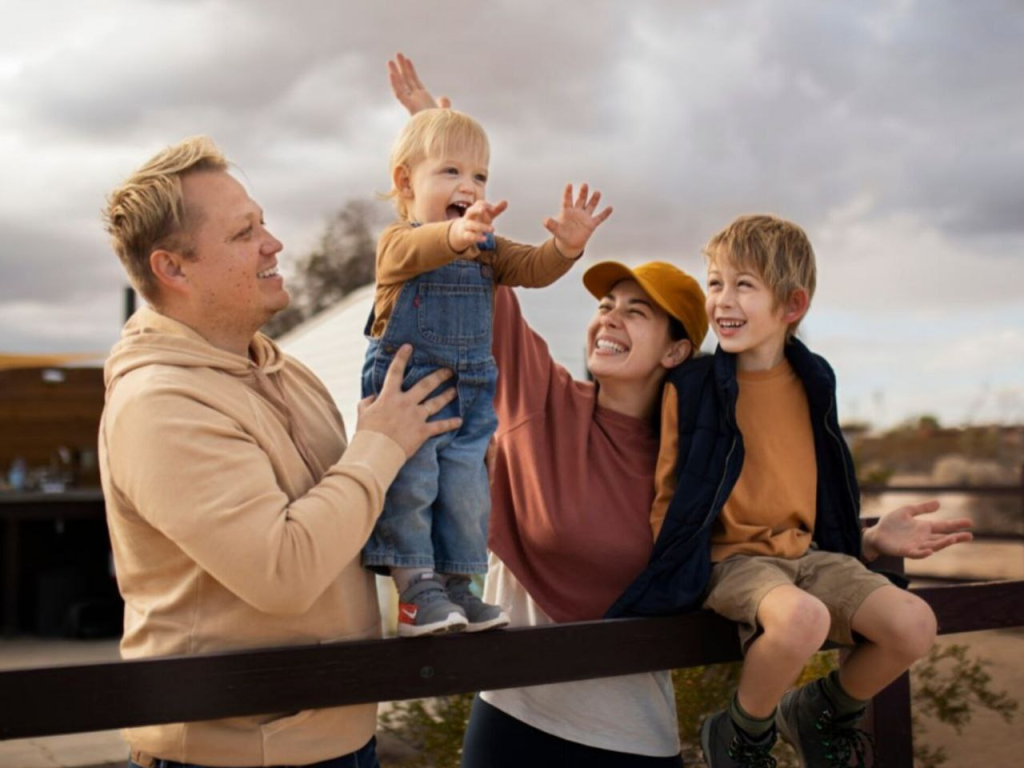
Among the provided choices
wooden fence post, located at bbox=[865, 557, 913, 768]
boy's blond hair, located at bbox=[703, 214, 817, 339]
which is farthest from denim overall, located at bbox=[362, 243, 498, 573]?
wooden fence post, located at bbox=[865, 557, 913, 768]

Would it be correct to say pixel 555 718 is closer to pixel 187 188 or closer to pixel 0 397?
pixel 187 188

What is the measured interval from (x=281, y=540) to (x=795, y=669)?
0.99 meters

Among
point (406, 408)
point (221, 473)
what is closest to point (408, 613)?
point (406, 408)

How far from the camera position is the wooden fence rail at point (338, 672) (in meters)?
1.54

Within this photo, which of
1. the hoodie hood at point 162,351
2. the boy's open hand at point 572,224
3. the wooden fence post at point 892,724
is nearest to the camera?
the hoodie hood at point 162,351

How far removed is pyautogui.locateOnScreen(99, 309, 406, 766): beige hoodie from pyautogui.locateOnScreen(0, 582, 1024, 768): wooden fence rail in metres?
0.05

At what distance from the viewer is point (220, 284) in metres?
A: 1.76

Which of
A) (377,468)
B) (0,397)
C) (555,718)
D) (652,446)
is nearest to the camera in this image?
(377,468)

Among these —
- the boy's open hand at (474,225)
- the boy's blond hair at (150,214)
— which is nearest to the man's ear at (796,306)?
the boy's open hand at (474,225)

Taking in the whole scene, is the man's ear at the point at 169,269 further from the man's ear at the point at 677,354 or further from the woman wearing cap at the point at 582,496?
the man's ear at the point at 677,354

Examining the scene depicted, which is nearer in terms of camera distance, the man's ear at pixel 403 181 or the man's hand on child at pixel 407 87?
the man's ear at pixel 403 181

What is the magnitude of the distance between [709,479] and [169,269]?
106 centimetres

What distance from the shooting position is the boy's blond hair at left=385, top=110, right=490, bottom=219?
2.09 meters

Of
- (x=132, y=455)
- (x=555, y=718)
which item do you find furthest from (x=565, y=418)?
(x=132, y=455)
